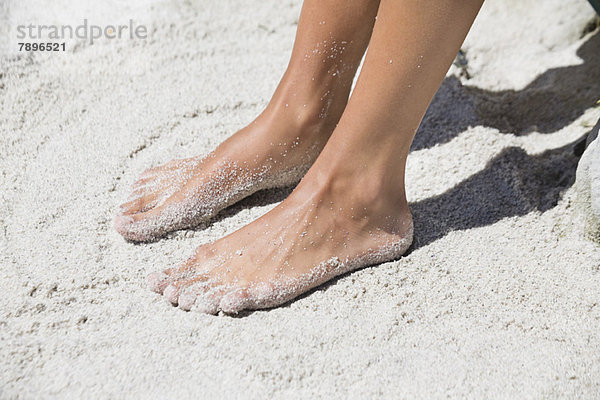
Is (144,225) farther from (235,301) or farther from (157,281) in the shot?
(235,301)

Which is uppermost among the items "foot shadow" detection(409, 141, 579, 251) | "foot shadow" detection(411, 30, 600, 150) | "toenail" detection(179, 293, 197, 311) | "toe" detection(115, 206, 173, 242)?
"foot shadow" detection(411, 30, 600, 150)

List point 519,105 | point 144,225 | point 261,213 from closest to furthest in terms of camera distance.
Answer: point 144,225 < point 261,213 < point 519,105

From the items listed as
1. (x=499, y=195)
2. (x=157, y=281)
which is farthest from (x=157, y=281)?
(x=499, y=195)

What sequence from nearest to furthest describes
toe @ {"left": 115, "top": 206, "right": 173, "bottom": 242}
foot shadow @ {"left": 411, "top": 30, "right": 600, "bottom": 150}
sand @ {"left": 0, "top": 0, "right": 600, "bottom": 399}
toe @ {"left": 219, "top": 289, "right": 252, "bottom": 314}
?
sand @ {"left": 0, "top": 0, "right": 600, "bottom": 399} < toe @ {"left": 219, "top": 289, "right": 252, "bottom": 314} < toe @ {"left": 115, "top": 206, "right": 173, "bottom": 242} < foot shadow @ {"left": 411, "top": 30, "right": 600, "bottom": 150}

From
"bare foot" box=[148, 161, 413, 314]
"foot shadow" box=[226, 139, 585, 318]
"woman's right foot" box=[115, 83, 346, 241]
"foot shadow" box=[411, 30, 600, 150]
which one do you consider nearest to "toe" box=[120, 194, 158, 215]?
"woman's right foot" box=[115, 83, 346, 241]

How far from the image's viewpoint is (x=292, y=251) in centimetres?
125

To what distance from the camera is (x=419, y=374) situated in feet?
3.58

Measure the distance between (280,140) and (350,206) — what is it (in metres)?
0.27

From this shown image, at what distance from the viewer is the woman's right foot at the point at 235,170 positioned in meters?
1.39

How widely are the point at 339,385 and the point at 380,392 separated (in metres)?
0.07

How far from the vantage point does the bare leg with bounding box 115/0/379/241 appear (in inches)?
53.8

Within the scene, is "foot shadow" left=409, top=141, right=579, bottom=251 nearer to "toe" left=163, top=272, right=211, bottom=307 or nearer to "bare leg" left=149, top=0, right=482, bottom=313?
"bare leg" left=149, top=0, right=482, bottom=313

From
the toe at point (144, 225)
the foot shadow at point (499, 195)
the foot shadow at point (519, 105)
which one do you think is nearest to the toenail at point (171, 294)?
the toe at point (144, 225)

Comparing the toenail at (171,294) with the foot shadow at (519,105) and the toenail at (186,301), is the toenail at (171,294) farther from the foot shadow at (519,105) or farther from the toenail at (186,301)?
the foot shadow at (519,105)
